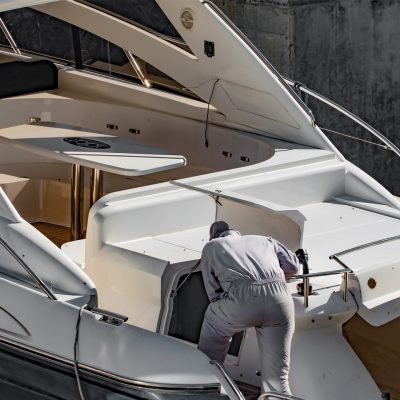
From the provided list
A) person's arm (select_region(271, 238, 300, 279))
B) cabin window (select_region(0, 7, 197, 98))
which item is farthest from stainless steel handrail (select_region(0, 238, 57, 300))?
cabin window (select_region(0, 7, 197, 98))

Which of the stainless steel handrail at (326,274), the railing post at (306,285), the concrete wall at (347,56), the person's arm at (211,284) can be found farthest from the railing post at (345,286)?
the concrete wall at (347,56)

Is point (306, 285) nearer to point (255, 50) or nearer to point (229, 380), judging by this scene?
point (229, 380)

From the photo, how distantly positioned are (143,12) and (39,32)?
910 millimetres

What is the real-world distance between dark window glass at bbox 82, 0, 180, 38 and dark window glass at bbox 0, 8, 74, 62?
1.34 ft

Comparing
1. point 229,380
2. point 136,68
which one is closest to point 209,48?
point 136,68

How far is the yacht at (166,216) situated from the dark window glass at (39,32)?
2.14 m

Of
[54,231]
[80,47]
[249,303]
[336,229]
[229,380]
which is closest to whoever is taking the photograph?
[229,380]

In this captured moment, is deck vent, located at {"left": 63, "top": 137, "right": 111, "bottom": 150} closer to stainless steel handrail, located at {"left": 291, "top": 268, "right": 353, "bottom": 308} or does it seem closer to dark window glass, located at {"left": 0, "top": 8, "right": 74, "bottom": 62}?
stainless steel handrail, located at {"left": 291, "top": 268, "right": 353, "bottom": 308}

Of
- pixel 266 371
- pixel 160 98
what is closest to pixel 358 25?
pixel 160 98

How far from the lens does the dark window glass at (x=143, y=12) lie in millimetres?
9094

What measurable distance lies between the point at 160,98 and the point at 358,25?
2.51m

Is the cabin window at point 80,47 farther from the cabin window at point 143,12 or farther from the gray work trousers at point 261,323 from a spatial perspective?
the gray work trousers at point 261,323

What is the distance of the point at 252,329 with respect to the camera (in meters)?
4.66

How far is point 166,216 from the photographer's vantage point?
5.09m
